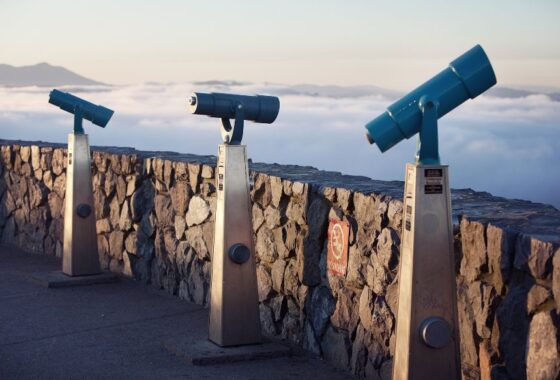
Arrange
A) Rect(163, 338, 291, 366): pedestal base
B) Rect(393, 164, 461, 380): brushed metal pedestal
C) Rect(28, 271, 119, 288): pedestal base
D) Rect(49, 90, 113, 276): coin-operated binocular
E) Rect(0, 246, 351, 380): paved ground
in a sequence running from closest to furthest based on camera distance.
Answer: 1. Rect(393, 164, 461, 380): brushed metal pedestal
2. Rect(0, 246, 351, 380): paved ground
3. Rect(163, 338, 291, 366): pedestal base
4. Rect(28, 271, 119, 288): pedestal base
5. Rect(49, 90, 113, 276): coin-operated binocular

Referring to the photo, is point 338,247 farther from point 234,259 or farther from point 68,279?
point 68,279

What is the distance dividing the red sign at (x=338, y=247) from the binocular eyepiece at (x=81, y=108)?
4.00m

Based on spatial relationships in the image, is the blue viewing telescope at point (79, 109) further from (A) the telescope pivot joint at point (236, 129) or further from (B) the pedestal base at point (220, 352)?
(B) the pedestal base at point (220, 352)

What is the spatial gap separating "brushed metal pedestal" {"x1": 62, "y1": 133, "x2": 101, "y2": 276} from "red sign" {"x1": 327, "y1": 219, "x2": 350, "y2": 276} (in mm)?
3794

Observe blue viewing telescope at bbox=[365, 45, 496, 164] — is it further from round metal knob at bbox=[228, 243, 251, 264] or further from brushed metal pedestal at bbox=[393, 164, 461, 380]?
round metal knob at bbox=[228, 243, 251, 264]

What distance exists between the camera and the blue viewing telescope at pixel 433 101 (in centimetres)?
467

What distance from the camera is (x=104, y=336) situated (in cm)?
716

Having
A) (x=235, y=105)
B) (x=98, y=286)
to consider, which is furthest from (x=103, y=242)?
(x=235, y=105)

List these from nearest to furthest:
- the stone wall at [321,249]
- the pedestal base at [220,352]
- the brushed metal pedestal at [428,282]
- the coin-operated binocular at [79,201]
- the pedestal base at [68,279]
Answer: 1. the stone wall at [321,249]
2. the brushed metal pedestal at [428,282]
3. the pedestal base at [220,352]
4. the pedestal base at [68,279]
5. the coin-operated binocular at [79,201]

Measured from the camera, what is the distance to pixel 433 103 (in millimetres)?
4660

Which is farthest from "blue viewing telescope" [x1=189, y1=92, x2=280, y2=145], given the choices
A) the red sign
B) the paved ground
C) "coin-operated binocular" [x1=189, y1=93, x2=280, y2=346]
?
the paved ground

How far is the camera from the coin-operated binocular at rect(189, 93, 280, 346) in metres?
6.57

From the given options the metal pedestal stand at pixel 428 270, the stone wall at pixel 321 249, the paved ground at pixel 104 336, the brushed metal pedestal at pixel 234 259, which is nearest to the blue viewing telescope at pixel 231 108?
the brushed metal pedestal at pixel 234 259

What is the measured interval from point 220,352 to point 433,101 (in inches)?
102
